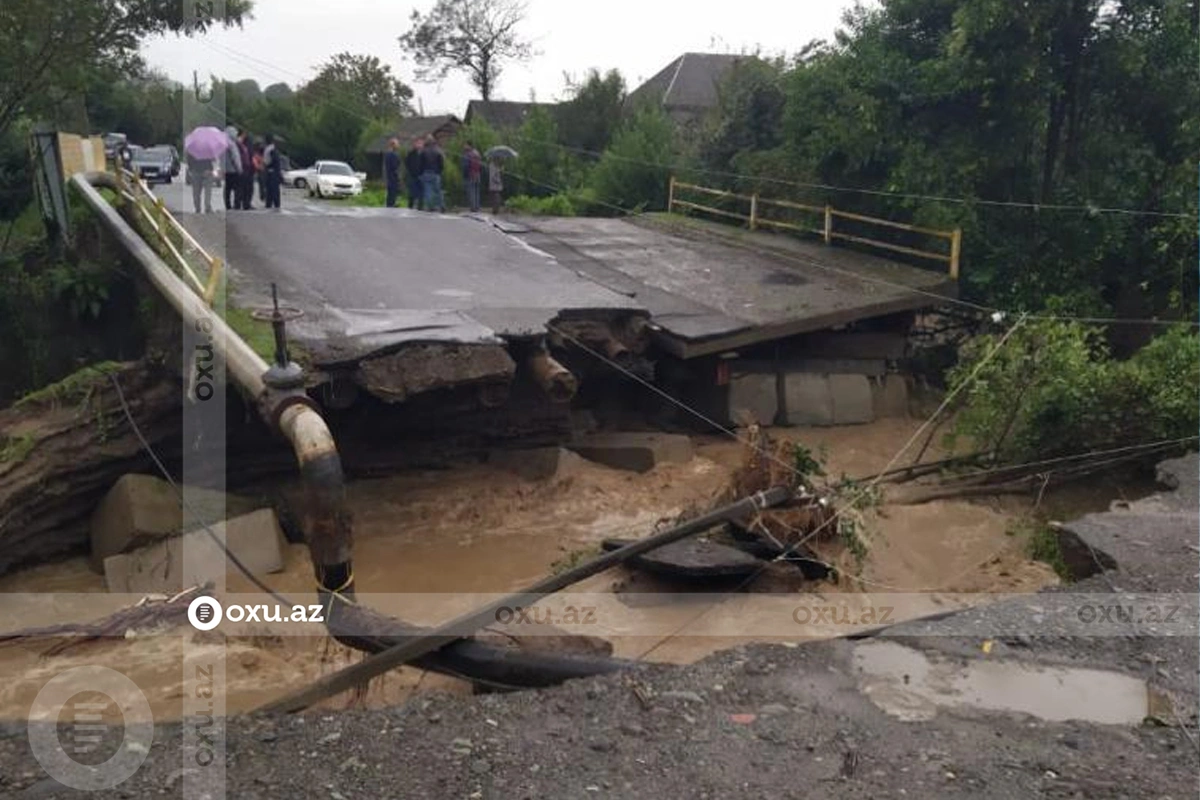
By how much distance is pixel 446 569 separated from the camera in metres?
9.61

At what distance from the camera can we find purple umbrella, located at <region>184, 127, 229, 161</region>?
14.4 metres

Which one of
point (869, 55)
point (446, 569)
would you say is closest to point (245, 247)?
point (446, 569)

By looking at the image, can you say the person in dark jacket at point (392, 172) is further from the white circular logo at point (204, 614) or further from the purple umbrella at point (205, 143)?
the white circular logo at point (204, 614)

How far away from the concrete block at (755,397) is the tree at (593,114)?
1735 cm

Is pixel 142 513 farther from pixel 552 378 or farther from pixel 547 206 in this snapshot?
pixel 547 206

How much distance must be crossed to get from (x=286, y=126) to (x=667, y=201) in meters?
28.5

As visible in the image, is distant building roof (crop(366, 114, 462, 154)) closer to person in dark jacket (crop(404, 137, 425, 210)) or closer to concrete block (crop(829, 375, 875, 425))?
person in dark jacket (crop(404, 137, 425, 210))

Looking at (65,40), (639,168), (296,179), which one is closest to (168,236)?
(65,40)

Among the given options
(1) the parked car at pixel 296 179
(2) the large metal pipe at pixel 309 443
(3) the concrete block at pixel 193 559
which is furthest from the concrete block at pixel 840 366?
(1) the parked car at pixel 296 179

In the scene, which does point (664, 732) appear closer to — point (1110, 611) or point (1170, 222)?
point (1110, 611)

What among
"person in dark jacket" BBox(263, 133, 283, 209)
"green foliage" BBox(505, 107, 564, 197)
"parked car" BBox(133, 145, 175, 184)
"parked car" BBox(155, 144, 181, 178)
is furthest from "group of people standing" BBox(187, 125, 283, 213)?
"parked car" BBox(155, 144, 181, 178)

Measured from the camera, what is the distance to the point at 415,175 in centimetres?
1902

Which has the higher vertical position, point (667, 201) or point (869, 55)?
point (869, 55)

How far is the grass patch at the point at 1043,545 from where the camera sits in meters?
7.91
